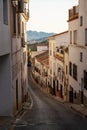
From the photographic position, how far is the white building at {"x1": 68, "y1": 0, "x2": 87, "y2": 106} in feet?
102

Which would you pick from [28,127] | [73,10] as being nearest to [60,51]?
[73,10]

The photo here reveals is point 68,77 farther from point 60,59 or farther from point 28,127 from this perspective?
point 28,127

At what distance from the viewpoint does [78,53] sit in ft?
112

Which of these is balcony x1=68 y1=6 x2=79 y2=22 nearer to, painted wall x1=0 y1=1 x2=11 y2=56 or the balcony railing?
the balcony railing

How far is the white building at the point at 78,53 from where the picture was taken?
3095 centimetres

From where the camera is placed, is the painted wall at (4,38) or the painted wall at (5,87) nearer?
the painted wall at (4,38)

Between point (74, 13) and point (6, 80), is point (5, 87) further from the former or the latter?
point (74, 13)

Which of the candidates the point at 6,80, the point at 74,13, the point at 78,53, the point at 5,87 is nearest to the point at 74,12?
the point at 74,13

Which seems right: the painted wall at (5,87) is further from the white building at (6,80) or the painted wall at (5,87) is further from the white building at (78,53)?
the white building at (78,53)

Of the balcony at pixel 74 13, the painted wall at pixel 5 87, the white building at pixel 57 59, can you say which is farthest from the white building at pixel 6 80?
the white building at pixel 57 59

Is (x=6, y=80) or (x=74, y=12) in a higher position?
(x=74, y=12)

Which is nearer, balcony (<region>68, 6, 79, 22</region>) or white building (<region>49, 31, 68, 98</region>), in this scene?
balcony (<region>68, 6, 79, 22</region>)

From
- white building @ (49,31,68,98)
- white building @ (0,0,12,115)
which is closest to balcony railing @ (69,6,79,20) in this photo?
white building @ (49,31,68,98)

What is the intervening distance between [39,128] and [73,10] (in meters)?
23.4
